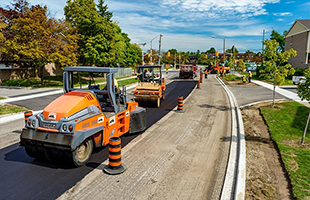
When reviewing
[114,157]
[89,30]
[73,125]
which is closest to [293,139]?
[114,157]

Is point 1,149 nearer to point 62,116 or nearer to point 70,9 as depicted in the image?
point 62,116

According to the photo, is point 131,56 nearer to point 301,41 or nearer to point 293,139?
point 301,41

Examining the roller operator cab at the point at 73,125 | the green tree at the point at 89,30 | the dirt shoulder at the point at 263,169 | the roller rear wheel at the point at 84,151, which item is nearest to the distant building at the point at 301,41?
the green tree at the point at 89,30

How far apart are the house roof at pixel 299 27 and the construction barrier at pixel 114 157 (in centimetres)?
3817

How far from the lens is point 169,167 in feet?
20.9

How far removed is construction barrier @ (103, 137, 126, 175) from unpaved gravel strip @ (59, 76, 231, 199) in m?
0.15

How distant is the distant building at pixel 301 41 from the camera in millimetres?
33906

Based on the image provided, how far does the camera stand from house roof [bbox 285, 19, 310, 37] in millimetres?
34562

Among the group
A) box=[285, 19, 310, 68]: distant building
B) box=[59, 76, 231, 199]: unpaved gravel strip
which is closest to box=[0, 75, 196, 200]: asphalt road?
box=[59, 76, 231, 199]: unpaved gravel strip

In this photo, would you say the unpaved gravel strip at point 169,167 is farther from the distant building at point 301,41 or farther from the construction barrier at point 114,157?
the distant building at point 301,41

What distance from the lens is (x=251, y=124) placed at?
10969 millimetres

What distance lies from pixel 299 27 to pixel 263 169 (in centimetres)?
3873

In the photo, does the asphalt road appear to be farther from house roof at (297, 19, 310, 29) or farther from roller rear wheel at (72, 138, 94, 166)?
house roof at (297, 19, 310, 29)

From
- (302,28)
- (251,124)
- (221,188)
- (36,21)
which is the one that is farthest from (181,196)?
(302,28)
